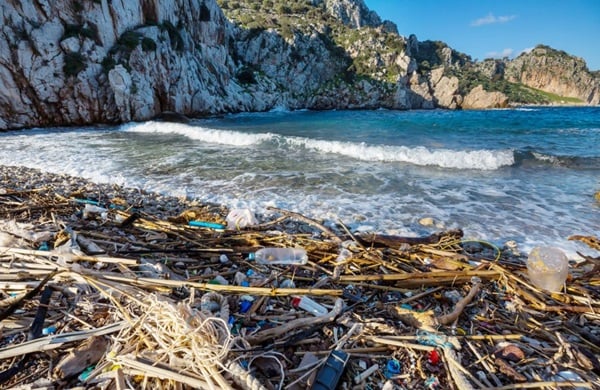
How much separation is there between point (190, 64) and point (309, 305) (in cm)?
3741

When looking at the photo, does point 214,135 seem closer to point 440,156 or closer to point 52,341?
point 440,156

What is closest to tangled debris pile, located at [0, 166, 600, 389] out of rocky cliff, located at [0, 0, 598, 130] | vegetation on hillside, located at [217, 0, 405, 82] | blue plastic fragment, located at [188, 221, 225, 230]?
blue plastic fragment, located at [188, 221, 225, 230]

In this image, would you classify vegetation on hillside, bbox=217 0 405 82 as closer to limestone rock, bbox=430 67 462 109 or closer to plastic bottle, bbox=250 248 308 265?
limestone rock, bbox=430 67 462 109

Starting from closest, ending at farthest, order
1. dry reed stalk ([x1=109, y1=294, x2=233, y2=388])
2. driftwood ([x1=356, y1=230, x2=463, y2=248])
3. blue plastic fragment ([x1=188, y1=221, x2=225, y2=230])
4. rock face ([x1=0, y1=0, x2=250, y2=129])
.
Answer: dry reed stalk ([x1=109, y1=294, x2=233, y2=388]), driftwood ([x1=356, y1=230, x2=463, y2=248]), blue plastic fragment ([x1=188, y1=221, x2=225, y2=230]), rock face ([x1=0, y1=0, x2=250, y2=129])

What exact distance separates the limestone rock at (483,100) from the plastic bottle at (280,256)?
81209 millimetres

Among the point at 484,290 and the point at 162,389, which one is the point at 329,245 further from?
the point at 162,389

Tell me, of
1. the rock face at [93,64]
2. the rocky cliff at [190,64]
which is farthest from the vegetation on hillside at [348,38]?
the rock face at [93,64]

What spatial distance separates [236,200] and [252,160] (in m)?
4.61

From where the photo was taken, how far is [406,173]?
862 cm

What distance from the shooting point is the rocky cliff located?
21.5 metres

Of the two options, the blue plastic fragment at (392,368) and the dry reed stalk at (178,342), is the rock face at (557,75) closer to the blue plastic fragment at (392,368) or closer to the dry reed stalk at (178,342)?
the blue plastic fragment at (392,368)

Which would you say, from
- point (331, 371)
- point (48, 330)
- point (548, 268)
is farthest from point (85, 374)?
point (548, 268)

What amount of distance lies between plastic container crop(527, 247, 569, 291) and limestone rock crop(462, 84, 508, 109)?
263 ft

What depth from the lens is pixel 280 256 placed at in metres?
3.23
